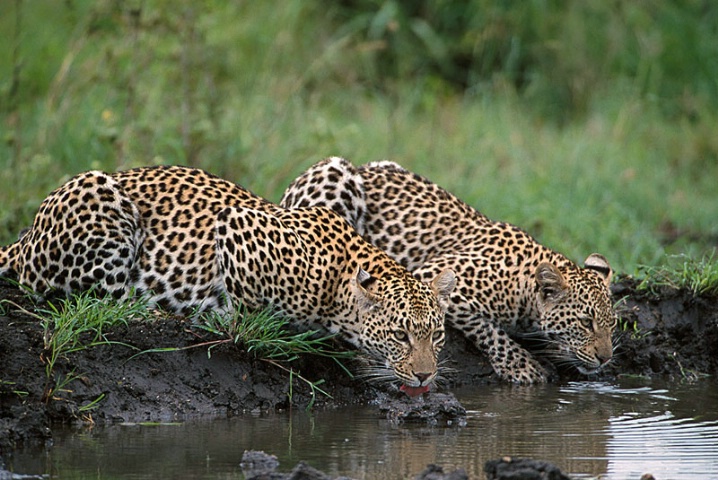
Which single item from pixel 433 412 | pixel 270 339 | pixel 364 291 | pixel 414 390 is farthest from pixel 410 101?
pixel 433 412

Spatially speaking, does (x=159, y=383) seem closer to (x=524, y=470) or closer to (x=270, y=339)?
(x=270, y=339)

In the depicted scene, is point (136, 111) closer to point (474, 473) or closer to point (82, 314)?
point (82, 314)

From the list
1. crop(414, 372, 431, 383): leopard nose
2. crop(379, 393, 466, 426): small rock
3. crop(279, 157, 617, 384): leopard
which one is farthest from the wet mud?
crop(279, 157, 617, 384): leopard

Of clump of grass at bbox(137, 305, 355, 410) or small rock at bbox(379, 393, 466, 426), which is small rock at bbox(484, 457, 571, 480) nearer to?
small rock at bbox(379, 393, 466, 426)

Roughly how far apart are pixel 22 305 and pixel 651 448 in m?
4.61

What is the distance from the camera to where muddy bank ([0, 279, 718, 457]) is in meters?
7.65

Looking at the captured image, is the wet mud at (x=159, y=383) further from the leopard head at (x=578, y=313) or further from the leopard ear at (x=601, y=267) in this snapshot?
the leopard ear at (x=601, y=267)

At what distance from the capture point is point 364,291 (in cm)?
867

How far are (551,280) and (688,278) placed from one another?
1497 mm

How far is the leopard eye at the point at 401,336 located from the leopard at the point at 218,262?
0.02 meters

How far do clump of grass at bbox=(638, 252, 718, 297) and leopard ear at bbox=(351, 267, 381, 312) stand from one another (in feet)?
9.65

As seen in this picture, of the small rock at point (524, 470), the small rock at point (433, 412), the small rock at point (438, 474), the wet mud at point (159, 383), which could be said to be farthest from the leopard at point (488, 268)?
the small rock at point (438, 474)

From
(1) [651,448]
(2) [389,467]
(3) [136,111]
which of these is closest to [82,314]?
(2) [389,467]

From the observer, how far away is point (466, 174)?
1484cm
